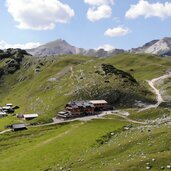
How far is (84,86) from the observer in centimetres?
18662

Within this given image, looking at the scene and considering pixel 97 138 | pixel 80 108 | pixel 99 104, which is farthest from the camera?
pixel 99 104

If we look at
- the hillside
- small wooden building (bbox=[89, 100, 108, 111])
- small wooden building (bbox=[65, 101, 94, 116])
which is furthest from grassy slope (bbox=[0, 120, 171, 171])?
Result: small wooden building (bbox=[89, 100, 108, 111])

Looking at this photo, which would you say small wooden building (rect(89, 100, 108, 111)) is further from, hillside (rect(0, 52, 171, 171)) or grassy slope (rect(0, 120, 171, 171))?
grassy slope (rect(0, 120, 171, 171))

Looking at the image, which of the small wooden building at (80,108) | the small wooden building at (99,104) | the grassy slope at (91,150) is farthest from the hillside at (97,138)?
the small wooden building at (80,108)

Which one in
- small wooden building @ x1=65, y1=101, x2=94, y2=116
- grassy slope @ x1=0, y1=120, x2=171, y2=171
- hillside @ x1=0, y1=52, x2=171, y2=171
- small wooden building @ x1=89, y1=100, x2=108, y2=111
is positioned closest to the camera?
grassy slope @ x1=0, y1=120, x2=171, y2=171

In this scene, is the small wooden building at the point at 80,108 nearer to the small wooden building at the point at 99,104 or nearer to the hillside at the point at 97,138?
the small wooden building at the point at 99,104

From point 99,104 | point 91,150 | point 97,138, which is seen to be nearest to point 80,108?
point 99,104

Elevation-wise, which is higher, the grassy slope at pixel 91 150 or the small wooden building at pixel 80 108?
the small wooden building at pixel 80 108

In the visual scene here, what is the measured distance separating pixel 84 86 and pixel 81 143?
93744 mm

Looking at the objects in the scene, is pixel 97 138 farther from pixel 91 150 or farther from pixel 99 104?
pixel 99 104

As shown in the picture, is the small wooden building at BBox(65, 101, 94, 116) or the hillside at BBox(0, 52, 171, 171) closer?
the hillside at BBox(0, 52, 171, 171)

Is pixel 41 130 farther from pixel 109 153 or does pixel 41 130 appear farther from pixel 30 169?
pixel 109 153

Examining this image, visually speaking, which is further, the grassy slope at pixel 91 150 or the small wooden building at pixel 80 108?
the small wooden building at pixel 80 108

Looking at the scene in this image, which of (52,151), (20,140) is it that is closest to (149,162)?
(52,151)
